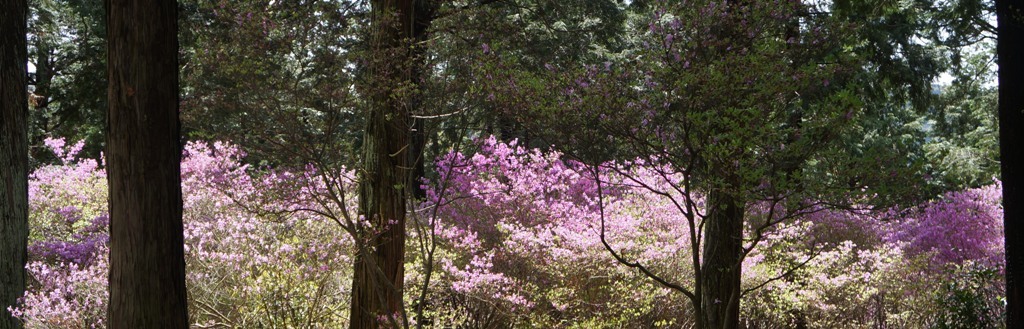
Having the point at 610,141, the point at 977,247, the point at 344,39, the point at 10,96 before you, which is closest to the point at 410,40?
the point at 344,39

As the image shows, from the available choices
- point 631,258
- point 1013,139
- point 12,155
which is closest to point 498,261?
point 631,258

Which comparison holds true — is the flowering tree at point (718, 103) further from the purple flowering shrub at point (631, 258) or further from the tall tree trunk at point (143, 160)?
the tall tree trunk at point (143, 160)

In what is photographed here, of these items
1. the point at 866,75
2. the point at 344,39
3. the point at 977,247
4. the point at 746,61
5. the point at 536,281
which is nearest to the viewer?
the point at 746,61

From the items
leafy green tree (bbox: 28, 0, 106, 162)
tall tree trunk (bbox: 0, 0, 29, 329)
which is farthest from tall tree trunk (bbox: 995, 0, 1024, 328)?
leafy green tree (bbox: 28, 0, 106, 162)

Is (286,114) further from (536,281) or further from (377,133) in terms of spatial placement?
(536,281)

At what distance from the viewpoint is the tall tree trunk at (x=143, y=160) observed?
13.7 ft

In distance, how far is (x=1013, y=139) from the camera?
614cm

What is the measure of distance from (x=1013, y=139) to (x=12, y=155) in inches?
273

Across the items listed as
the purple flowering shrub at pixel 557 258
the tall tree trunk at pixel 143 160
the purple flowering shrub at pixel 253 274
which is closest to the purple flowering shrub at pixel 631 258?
the purple flowering shrub at pixel 557 258

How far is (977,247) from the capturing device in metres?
11.1

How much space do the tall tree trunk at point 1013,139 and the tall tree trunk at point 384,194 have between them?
13.6ft

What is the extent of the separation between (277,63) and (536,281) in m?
3.12

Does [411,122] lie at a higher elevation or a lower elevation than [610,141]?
higher

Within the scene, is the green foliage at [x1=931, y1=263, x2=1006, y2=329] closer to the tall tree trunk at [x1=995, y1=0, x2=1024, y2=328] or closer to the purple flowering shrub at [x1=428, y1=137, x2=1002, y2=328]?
the purple flowering shrub at [x1=428, y1=137, x2=1002, y2=328]
